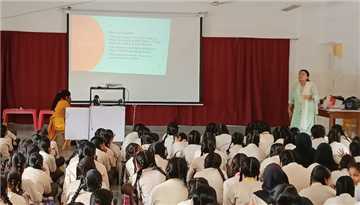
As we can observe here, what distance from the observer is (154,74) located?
26.6 ft

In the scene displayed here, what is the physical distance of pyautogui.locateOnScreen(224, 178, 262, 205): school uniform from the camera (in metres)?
2.73

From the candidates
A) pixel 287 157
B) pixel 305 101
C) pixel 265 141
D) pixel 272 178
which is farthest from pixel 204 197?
pixel 305 101

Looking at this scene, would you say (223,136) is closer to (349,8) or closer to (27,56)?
(349,8)

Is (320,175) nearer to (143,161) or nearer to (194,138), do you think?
(143,161)

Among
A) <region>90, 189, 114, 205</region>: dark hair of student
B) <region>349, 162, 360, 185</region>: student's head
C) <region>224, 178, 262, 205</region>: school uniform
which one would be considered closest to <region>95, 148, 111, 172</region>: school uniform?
<region>224, 178, 262, 205</region>: school uniform

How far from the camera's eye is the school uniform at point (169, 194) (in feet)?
9.03

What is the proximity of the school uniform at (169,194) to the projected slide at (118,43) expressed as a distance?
5.40 m

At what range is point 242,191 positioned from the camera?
2.74 metres

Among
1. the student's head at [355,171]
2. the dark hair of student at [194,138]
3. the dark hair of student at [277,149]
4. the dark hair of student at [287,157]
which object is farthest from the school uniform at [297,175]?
the dark hair of student at [194,138]

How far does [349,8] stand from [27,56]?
6.15 metres

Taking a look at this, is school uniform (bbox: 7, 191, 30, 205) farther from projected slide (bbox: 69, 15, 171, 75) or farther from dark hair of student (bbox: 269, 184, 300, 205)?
projected slide (bbox: 69, 15, 171, 75)

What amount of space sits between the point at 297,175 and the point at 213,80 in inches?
209

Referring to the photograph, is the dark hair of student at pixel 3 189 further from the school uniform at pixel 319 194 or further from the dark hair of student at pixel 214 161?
the school uniform at pixel 319 194

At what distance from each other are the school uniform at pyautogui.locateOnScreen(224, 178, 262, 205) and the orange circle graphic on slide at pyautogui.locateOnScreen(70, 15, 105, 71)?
5.64 metres
